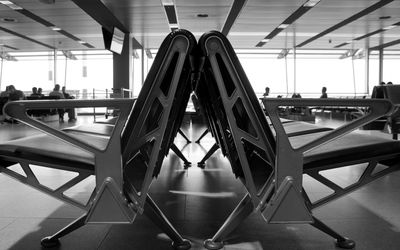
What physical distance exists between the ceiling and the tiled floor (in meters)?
6.36

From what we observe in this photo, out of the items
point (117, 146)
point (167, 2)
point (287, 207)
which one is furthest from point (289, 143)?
point (167, 2)

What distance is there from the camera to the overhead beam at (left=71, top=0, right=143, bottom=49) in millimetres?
7656

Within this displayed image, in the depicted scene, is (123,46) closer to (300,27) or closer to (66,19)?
(66,19)

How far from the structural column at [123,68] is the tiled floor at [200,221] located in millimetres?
9846

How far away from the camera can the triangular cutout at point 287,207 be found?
96 cm

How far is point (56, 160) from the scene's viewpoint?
1073 mm

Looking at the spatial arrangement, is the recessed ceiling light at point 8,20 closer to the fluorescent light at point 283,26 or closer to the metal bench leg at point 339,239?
the fluorescent light at point 283,26

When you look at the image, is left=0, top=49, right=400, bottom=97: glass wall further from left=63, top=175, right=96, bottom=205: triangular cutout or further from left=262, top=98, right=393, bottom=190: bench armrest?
left=262, top=98, right=393, bottom=190: bench armrest

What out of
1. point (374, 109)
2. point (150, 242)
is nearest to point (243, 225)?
point (150, 242)

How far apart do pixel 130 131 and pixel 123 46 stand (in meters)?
11.3

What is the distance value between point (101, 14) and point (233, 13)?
3.50 metres

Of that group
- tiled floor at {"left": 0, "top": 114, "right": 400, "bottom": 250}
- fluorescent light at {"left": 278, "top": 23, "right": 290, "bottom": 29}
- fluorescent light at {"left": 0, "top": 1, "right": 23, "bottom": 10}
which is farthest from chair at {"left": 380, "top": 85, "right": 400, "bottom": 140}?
fluorescent light at {"left": 0, "top": 1, "right": 23, "bottom": 10}

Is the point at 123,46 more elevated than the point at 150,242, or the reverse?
the point at 123,46

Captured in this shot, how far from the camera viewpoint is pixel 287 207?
0.97 metres
